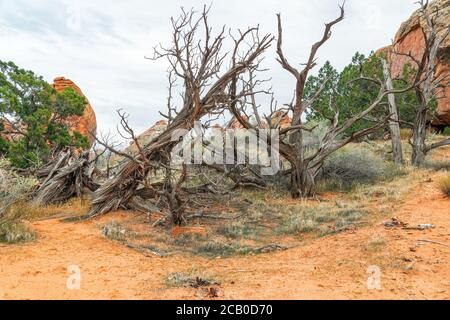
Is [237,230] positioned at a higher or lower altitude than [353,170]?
lower

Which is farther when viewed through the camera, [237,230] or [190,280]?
[237,230]

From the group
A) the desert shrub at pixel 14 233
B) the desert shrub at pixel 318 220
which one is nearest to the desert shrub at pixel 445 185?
the desert shrub at pixel 318 220

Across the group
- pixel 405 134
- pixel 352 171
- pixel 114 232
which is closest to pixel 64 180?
pixel 114 232

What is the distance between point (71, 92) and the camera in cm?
1475

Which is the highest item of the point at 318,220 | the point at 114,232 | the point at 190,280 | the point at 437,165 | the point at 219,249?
the point at 437,165

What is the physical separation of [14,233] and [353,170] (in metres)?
8.81

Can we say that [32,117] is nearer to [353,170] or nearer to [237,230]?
[237,230]

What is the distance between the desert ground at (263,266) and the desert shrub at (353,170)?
4.11 m

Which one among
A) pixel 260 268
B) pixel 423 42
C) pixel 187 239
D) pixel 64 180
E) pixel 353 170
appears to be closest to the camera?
pixel 260 268

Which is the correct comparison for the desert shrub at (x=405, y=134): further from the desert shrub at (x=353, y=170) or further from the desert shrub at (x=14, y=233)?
the desert shrub at (x=14, y=233)

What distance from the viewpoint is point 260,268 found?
15.8ft

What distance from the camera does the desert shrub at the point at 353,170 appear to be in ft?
36.4
